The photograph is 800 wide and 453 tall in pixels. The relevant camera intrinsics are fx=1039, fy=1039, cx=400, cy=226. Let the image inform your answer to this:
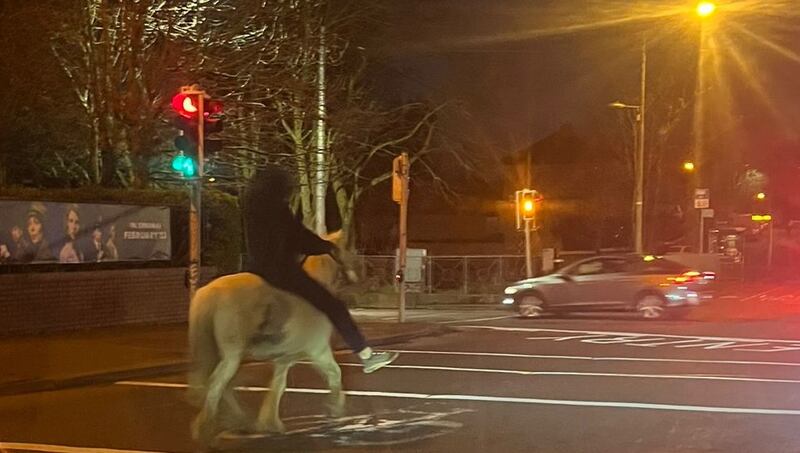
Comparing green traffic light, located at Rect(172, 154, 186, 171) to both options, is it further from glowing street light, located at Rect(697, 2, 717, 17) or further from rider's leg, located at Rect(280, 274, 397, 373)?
glowing street light, located at Rect(697, 2, 717, 17)

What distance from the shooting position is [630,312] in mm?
24484

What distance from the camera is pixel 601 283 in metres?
24.4

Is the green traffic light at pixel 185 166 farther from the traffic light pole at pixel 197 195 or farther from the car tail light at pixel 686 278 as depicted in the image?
the car tail light at pixel 686 278

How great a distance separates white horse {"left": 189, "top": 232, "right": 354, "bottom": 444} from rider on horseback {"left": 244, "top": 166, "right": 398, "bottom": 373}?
90 mm

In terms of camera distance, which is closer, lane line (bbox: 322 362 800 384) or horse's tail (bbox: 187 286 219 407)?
horse's tail (bbox: 187 286 219 407)

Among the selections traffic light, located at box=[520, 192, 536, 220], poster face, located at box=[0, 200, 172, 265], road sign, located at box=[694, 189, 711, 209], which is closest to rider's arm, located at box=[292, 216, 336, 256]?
poster face, located at box=[0, 200, 172, 265]

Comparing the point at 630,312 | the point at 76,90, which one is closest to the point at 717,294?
the point at 630,312

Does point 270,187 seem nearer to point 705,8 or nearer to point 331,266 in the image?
point 331,266

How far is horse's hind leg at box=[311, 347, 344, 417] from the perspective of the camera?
9398 millimetres

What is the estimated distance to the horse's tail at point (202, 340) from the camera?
8805mm

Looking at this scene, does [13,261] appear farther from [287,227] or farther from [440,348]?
[287,227]

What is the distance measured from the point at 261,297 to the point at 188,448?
1527 millimetres

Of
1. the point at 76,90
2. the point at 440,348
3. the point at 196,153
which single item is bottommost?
the point at 440,348

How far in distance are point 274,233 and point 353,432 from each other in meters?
2.11
